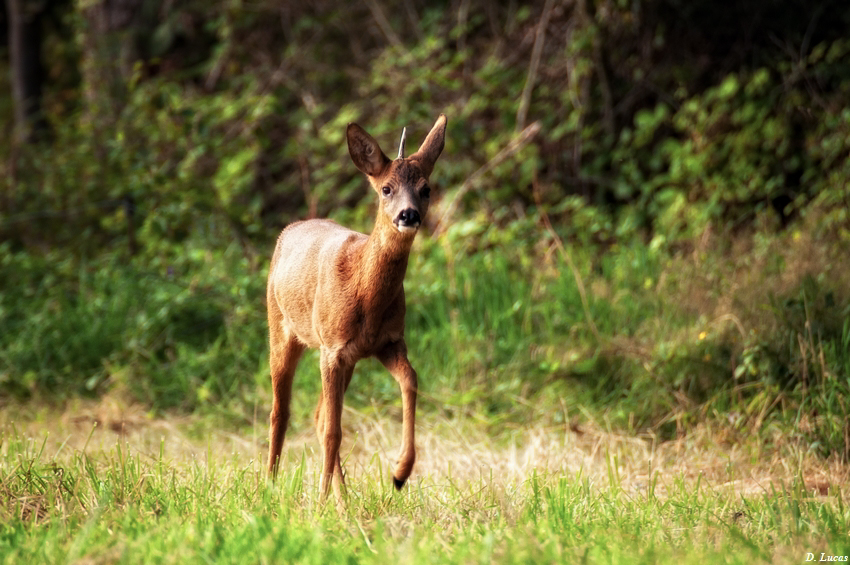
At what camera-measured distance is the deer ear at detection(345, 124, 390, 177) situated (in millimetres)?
3961

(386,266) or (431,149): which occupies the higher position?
(431,149)

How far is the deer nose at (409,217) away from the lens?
3.63 m

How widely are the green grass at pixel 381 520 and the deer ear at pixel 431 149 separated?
132 centimetres

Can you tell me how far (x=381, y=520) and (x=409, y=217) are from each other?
114cm

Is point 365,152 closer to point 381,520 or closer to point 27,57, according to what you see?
point 381,520

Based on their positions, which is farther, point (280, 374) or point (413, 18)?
point (413, 18)

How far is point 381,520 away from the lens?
3188 millimetres

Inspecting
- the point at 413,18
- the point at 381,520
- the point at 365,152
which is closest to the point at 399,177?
the point at 365,152

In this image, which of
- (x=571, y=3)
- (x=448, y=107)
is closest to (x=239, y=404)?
(x=448, y=107)

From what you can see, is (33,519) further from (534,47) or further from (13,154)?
(13,154)

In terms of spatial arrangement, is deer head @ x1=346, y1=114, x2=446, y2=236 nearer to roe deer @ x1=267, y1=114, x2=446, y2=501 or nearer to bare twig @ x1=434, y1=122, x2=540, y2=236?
roe deer @ x1=267, y1=114, x2=446, y2=501

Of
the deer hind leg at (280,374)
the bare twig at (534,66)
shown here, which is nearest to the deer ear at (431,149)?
the deer hind leg at (280,374)

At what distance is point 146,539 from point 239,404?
120 inches

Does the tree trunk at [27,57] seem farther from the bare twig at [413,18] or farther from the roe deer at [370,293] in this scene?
the roe deer at [370,293]
